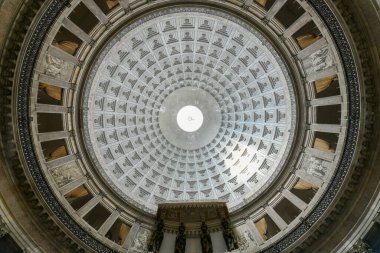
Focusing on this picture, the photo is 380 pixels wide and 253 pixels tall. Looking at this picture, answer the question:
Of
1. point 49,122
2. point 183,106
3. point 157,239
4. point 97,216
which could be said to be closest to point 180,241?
point 157,239

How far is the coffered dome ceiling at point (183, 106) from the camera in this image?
64.1ft

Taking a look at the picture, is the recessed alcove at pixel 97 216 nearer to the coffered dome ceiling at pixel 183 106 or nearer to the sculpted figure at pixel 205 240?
the coffered dome ceiling at pixel 183 106

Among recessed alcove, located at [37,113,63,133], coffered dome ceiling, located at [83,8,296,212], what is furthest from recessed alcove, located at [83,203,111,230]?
recessed alcove, located at [37,113,63,133]

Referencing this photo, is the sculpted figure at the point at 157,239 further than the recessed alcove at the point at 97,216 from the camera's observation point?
No

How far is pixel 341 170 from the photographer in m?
20.0

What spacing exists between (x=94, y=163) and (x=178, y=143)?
27.6 feet

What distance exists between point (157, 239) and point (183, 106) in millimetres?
11763

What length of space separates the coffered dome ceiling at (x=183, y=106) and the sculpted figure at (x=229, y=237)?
1.85ft

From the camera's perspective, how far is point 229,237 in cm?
2267

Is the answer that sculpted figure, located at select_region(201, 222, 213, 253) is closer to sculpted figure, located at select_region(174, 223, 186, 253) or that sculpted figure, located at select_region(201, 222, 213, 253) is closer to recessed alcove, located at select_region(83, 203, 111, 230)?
sculpted figure, located at select_region(174, 223, 186, 253)

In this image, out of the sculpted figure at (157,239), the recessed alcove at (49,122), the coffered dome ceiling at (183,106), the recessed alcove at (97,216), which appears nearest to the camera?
the coffered dome ceiling at (183,106)

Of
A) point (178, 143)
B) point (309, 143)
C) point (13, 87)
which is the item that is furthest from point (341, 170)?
point (13, 87)

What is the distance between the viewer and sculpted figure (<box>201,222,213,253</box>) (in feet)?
72.6

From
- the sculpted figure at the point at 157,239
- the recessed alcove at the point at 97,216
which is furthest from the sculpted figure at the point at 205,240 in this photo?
the recessed alcove at the point at 97,216
